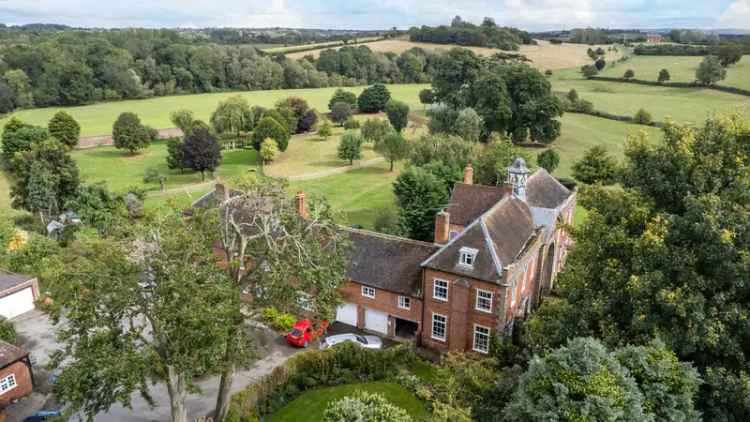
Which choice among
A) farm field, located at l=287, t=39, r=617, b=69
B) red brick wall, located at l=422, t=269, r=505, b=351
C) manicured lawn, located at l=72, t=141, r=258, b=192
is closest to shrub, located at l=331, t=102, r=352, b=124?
manicured lawn, located at l=72, t=141, r=258, b=192

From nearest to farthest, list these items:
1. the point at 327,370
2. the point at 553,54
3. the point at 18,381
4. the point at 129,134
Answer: the point at 18,381 → the point at 327,370 → the point at 129,134 → the point at 553,54

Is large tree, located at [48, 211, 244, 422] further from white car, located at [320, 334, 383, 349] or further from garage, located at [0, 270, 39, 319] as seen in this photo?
garage, located at [0, 270, 39, 319]

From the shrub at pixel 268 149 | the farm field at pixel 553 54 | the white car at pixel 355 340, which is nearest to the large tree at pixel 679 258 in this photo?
the white car at pixel 355 340

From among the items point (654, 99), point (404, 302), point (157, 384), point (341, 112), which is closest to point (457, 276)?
point (404, 302)

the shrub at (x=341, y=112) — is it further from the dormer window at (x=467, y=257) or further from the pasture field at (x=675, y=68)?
the dormer window at (x=467, y=257)

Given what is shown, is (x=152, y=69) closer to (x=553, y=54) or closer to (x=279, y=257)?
(x=553, y=54)

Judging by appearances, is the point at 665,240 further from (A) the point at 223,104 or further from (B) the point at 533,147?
(A) the point at 223,104

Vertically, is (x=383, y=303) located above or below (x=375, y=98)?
below
